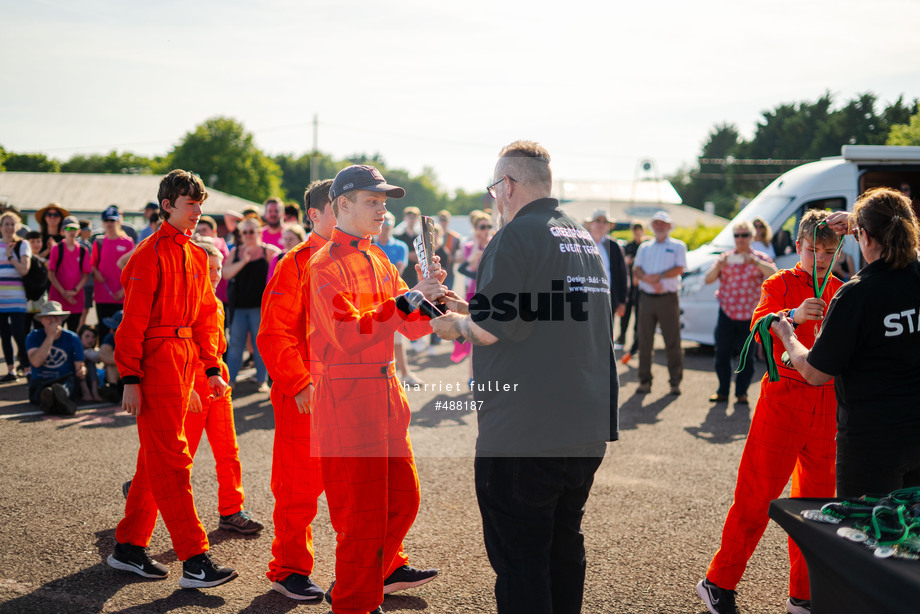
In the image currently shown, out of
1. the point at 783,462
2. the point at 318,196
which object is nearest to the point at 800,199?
the point at 783,462

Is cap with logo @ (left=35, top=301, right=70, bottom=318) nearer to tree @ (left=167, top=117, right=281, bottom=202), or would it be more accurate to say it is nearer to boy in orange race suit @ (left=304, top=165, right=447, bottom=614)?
boy in orange race suit @ (left=304, top=165, right=447, bottom=614)

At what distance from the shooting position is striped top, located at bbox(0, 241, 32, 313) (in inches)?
344

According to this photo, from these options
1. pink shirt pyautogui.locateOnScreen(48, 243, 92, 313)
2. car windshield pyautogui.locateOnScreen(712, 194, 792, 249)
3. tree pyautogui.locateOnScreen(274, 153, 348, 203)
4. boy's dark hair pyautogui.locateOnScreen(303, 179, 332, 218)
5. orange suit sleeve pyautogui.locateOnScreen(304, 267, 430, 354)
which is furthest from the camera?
tree pyautogui.locateOnScreen(274, 153, 348, 203)

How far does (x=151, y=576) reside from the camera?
3.70 m

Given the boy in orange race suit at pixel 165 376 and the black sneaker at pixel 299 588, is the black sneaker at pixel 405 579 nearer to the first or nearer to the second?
the black sneaker at pixel 299 588

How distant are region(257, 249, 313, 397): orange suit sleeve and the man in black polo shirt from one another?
41.8 inches

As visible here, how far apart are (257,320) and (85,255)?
314 cm

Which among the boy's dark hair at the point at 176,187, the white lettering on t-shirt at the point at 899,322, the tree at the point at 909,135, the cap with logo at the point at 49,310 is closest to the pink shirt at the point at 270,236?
the cap with logo at the point at 49,310

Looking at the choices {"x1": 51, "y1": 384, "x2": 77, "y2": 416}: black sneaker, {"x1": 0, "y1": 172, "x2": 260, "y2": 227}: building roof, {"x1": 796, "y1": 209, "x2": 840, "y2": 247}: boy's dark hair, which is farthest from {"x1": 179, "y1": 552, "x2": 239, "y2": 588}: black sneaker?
{"x1": 0, "y1": 172, "x2": 260, "y2": 227}: building roof

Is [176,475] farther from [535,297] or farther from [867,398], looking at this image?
[867,398]

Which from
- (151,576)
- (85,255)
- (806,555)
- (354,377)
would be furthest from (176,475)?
(85,255)

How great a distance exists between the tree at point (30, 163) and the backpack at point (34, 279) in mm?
105993

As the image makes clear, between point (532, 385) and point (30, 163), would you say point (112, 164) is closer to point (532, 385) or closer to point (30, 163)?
point (30, 163)

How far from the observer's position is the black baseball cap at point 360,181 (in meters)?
3.10
